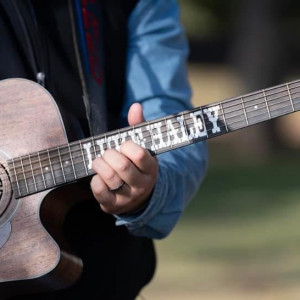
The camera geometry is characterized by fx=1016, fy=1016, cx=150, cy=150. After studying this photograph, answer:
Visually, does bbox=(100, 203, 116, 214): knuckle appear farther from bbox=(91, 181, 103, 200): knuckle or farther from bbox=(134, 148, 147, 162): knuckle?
bbox=(134, 148, 147, 162): knuckle

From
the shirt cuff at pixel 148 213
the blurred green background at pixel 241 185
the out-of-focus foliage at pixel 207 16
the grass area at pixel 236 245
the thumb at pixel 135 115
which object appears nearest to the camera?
the thumb at pixel 135 115

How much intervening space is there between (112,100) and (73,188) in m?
0.43

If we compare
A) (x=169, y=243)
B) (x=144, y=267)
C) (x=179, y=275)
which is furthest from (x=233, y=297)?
(x=144, y=267)

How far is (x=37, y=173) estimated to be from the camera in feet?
9.70

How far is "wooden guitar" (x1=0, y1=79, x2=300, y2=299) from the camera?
2906 millimetres

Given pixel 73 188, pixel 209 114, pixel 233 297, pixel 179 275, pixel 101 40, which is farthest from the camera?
pixel 179 275

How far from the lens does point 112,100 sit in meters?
3.32

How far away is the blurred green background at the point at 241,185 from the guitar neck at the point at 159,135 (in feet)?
3.04

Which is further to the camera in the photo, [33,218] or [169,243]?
[169,243]

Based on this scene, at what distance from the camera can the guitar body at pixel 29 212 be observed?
2932 millimetres

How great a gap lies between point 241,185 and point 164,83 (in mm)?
8070

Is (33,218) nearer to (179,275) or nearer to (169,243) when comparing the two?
(179,275)

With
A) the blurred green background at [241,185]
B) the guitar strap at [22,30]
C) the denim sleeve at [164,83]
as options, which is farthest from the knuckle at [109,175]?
the blurred green background at [241,185]

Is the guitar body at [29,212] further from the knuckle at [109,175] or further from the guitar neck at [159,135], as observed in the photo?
the knuckle at [109,175]
